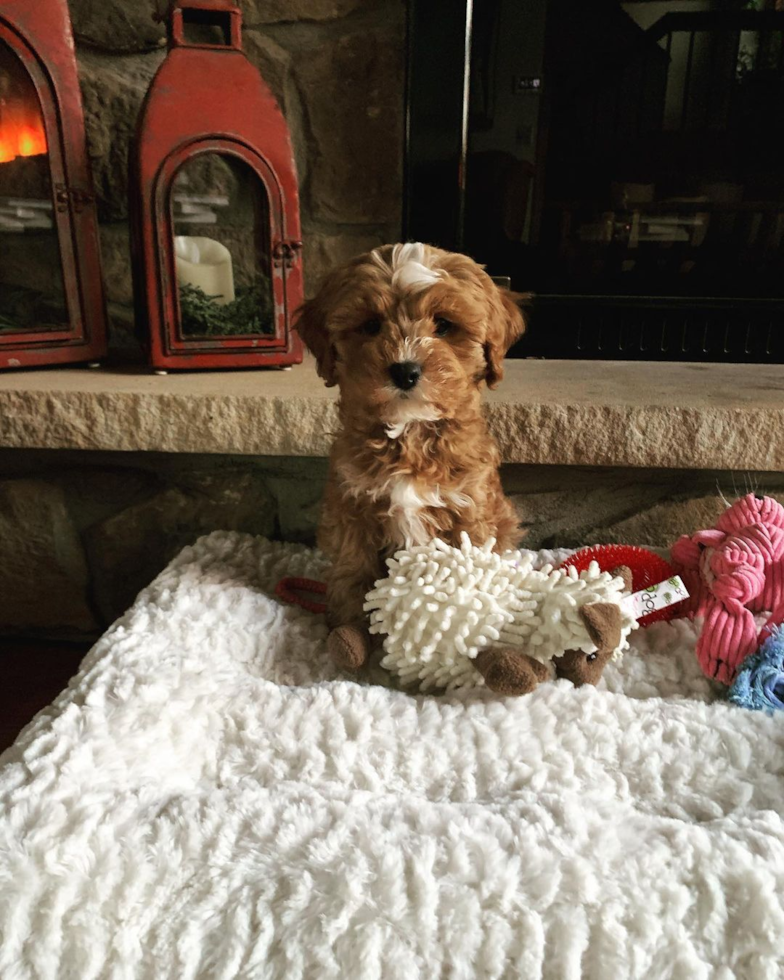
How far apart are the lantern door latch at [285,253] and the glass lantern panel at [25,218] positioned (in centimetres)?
42

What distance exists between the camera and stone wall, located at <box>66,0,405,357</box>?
1.60m

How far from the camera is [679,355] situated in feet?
5.36

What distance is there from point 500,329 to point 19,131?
1.02m

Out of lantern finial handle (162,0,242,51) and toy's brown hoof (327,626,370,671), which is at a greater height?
lantern finial handle (162,0,242,51)

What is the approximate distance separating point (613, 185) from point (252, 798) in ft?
4.65

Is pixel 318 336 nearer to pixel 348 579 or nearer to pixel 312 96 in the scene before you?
pixel 348 579

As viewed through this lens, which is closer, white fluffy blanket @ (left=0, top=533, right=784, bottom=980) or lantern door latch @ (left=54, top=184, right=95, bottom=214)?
white fluffy blanket @ (left=0, top=533, right=784, bottom=980)

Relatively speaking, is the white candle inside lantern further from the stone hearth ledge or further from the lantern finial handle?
the lantern finial handle

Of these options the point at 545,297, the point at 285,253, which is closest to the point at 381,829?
the point at 285,253

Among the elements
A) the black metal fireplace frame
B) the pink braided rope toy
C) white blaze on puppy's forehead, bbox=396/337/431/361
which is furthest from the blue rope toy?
the black metal fireplace frame

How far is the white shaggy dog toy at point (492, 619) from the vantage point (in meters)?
0.95

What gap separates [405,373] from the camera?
0.94 meters

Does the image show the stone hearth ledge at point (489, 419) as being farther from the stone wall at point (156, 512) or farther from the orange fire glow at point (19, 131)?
the orange fire glow at point (19, 131)

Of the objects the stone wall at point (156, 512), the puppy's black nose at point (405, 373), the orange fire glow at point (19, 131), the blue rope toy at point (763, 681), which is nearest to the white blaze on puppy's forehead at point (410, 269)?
the puppy's black nose at point (405, 373)
